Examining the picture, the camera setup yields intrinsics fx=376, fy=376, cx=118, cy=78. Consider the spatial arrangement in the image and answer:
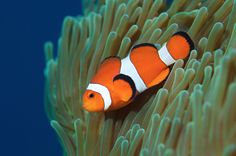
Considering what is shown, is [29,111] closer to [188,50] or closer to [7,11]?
[7,11]

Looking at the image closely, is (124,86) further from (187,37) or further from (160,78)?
(187,37)

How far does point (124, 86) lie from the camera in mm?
1731

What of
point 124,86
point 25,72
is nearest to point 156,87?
point 124,86

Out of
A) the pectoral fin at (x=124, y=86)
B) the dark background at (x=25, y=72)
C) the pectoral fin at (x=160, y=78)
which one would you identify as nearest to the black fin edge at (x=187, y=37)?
the pectoral fin at (x=160, y=78)

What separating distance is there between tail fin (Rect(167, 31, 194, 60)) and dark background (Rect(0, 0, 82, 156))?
6.89 metres

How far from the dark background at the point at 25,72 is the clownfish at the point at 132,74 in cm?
681

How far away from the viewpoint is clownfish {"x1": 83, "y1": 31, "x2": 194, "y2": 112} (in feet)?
5.69

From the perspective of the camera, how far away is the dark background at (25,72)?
30.8 ft

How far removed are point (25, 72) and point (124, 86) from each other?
9522 millimetres

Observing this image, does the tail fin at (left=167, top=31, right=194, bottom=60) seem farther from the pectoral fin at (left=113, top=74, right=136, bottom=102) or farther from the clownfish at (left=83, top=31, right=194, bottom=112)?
the pectoral fin at (left=113, top=74, right=136, bottom=102)

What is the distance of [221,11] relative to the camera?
1.97 metres

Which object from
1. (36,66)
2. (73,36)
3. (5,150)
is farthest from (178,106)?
(36,66)

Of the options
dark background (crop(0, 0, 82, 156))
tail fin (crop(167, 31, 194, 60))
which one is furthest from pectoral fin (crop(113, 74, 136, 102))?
dark background (crop(0, 0, 82, 156))

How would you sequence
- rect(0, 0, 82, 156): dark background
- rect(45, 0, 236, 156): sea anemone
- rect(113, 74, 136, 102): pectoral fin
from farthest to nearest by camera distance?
rect(0, 0, 82, 156): dark background < rect(113, 74, 136, 102): pectoral fin < rect(45, 0, 236, 156): sea anemone
